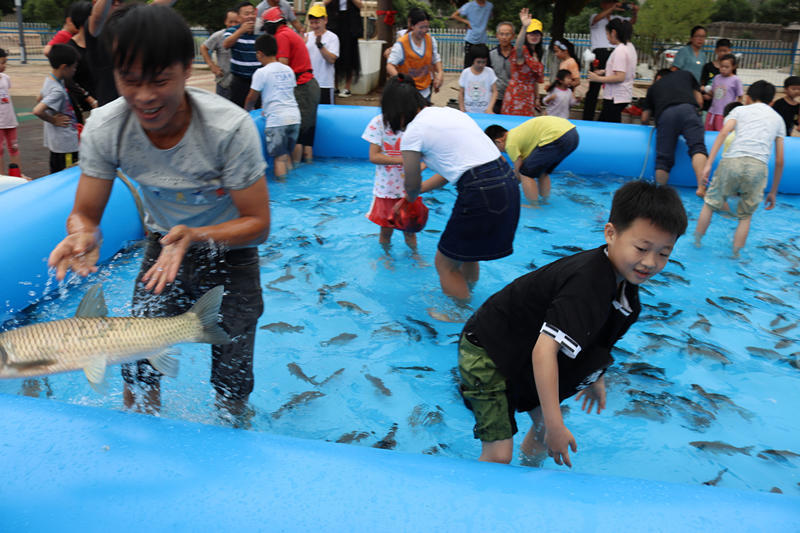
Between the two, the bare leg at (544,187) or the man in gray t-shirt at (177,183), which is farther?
the bare leg at (544,187)

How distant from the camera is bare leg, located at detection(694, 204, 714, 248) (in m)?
6.30

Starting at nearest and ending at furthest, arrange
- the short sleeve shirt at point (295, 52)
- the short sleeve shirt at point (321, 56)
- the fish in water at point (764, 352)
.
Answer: the fish in water at point (764, 352) → the short sleeve shirt at point (295, 52) → the short sleeve shirt at point (321, 56)

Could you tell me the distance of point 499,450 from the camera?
2.66 meters

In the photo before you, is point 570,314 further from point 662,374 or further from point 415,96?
point 415,96

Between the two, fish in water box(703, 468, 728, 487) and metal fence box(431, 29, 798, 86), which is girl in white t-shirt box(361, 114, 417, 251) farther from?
metal fence box(431, 29, 798, 86)

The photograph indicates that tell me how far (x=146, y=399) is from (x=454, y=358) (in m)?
1.96

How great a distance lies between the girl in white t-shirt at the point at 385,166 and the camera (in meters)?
5.19

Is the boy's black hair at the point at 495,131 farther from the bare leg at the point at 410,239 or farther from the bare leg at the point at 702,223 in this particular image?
the bare leg at the point at 702,223

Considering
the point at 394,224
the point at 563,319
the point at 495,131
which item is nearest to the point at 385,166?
the point at 394,224

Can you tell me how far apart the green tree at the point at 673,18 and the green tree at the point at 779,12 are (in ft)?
58.4

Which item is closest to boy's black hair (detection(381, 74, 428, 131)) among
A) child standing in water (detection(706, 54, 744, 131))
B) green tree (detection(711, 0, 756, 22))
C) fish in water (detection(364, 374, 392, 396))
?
fish in water (detection(364, 374, 392, 396))

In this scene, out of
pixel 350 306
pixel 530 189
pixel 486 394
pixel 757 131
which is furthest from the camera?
pixel 530 189

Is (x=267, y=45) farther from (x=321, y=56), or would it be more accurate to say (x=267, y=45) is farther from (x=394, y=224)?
(x=394, y=224)

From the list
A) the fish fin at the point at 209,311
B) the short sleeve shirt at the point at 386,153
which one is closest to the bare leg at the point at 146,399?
the fish fin at the point at 209,311
